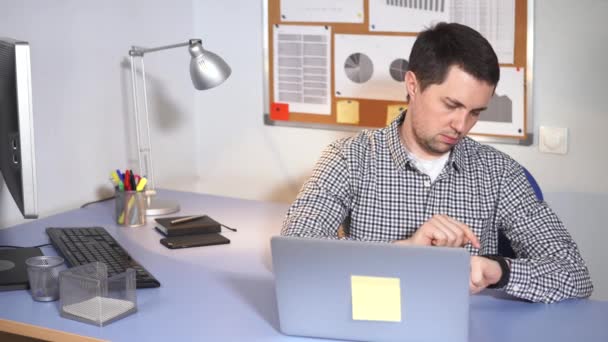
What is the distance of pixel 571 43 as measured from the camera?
8.68ft

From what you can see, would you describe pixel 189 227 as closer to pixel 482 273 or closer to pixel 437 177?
pixel 437 177

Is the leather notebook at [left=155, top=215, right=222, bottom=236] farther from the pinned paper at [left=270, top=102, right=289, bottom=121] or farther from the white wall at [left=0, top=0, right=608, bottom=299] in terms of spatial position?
the pinned paper at [left=270, top=102, right=289, bottom=121]

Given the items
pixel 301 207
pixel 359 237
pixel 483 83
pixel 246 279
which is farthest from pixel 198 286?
pixel 483 83

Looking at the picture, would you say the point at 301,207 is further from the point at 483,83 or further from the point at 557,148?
the point at 557,148

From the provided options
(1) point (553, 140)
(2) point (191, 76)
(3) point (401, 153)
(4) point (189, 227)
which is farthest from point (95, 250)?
(1) point (553, 140)

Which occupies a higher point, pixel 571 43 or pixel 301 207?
pixel 571 43

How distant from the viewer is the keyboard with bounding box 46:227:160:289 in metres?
1.96

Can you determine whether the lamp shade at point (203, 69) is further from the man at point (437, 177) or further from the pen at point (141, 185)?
the man at point (437, 177)

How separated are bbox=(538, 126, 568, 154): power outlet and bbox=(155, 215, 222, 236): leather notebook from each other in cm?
110

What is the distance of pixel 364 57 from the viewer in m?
3.01

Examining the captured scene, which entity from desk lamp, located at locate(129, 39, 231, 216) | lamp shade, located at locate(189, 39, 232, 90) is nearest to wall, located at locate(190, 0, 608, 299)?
desk lamp, located at locate(129, 39, 231, 216)

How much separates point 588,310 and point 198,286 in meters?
0.86

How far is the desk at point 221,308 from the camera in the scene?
1.65 m

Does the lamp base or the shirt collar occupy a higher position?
the shirt collar
